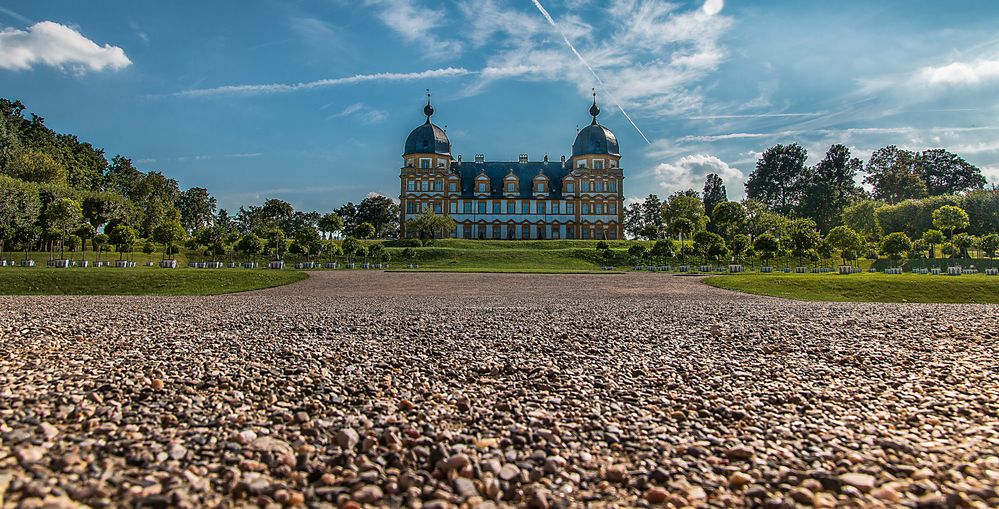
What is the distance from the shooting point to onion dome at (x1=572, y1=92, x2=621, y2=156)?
84.1 metres

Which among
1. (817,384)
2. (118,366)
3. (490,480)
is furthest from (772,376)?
(118,366)

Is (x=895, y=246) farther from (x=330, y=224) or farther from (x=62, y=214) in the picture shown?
(x=62, y=214)

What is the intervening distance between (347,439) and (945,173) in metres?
106

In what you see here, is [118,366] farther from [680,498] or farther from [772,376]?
[772,376]

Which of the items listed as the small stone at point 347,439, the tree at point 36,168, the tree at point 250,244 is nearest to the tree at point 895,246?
the small stone at point 347,439

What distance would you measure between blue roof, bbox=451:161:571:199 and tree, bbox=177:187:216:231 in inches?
1634

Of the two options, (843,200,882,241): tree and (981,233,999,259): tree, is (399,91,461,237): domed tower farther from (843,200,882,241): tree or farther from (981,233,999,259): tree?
(981,233,999,259): tree

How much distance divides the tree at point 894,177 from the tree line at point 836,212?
5.7 inches

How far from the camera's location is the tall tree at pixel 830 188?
79.9 meters

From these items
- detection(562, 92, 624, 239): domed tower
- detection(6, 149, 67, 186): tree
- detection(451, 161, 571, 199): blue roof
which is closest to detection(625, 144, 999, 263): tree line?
detection(562, 92, 624, 239): domed tower

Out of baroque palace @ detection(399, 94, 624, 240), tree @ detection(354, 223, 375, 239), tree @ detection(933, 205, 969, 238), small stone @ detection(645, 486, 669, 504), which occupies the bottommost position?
small stone @ detection(645, 486, 669, 504)

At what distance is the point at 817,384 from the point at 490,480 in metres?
4.47

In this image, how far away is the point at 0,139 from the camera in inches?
2566

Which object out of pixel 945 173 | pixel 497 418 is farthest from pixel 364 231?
pixel 945 173
